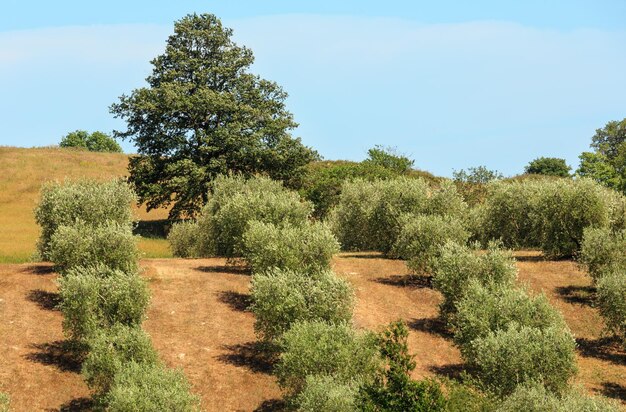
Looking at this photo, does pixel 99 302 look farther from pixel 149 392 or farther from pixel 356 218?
pixel 356 218

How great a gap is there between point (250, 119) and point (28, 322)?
43.1m

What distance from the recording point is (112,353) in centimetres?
3775

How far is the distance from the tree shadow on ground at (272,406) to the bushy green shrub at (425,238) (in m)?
16.5

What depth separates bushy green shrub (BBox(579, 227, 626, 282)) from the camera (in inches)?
2068

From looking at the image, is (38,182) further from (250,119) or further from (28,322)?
(28,322)

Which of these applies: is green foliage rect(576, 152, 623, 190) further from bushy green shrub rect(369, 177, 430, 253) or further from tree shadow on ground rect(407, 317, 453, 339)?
tree shadow on ground rect(407, 317, 453, 339)

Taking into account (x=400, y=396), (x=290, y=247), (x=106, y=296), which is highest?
(x=290, y=247)

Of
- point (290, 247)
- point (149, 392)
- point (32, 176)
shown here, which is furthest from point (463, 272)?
point (32, 176)

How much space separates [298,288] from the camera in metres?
42.8

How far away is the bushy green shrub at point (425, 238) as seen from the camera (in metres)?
53.0

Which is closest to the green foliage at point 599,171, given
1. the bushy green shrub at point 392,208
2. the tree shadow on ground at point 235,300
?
the bushy green shrub at point 392,208

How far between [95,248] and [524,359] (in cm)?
2085

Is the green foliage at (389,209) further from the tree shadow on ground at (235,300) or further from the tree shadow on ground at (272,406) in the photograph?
the tree shadow on ground at (272,406)

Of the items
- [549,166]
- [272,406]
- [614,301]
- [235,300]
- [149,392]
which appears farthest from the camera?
[549,166]
